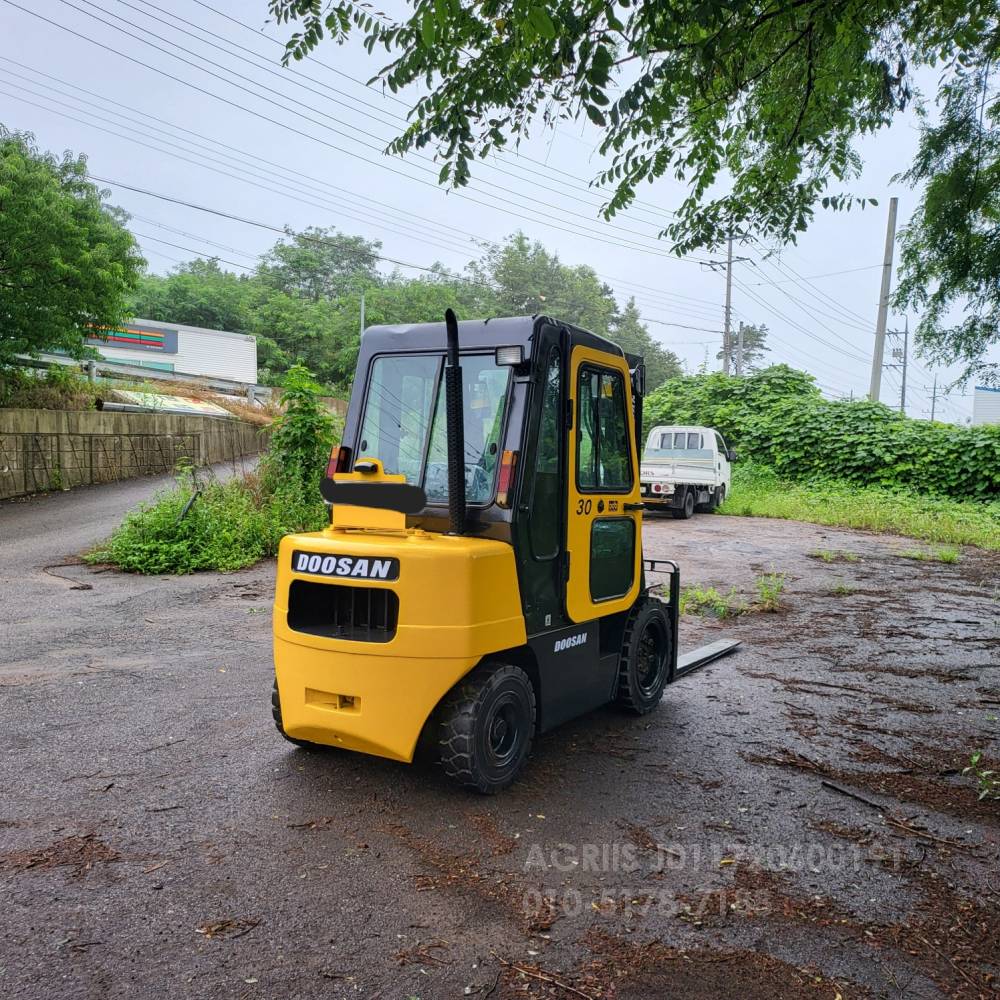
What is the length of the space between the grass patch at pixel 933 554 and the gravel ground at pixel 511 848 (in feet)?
23.6

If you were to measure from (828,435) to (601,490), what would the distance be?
72.1 feet

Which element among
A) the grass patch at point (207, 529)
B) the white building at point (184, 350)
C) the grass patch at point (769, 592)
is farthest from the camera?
the white building at point (184, 350)

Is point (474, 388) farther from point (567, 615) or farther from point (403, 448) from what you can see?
point (567, 615)

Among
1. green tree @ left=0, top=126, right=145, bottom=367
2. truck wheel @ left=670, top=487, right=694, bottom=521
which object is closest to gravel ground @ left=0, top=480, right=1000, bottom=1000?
green tree @ left=0, top=126, right=145, bottom=367

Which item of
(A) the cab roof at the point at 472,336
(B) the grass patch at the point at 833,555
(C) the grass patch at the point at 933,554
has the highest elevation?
(A) the cab roof at the point at 472,336

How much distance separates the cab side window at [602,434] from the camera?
4.60m

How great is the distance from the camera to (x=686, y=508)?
1916 cm

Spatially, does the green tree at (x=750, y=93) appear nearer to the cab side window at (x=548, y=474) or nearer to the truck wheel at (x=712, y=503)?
the cab side window at (x=548, y=474)

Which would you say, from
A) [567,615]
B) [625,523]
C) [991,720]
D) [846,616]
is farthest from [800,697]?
[846,616]

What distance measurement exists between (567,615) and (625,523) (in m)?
0.85

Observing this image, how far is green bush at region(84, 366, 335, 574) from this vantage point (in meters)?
10.7

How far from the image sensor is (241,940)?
2.85 m

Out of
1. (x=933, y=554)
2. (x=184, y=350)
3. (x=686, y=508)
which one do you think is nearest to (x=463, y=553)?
(x=933, y=554)

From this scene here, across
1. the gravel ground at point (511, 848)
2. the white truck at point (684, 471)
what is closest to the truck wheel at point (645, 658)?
the gravel ground at point (511, 848)
